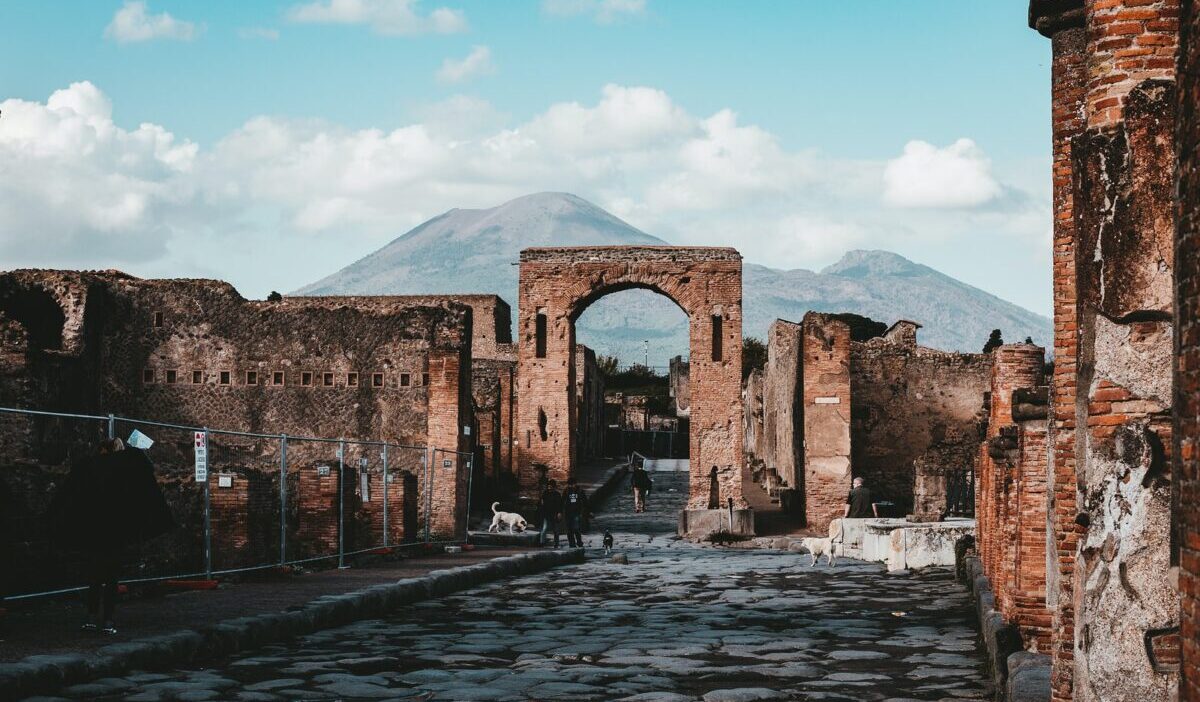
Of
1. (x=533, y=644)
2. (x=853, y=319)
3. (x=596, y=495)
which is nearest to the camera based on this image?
(x=533, y=644)

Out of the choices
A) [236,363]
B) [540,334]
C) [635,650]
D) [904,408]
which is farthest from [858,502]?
[236,363]

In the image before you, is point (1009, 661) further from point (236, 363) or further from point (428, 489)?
point (236, 363)

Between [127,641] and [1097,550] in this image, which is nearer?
[1097,550]

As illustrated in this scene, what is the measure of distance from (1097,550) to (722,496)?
79.9 ft

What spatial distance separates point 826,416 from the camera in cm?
2647

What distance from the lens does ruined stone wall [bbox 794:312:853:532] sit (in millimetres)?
26438

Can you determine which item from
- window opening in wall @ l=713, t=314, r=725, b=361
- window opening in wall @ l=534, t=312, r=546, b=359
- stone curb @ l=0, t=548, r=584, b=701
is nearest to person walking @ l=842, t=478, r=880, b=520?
stone curb @ l=0, t=548, r=584, b=701

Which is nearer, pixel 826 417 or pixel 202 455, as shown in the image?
pixel 202 455

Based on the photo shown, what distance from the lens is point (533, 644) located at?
988 centimetres

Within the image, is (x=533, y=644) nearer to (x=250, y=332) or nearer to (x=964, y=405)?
(x=250, y=332)

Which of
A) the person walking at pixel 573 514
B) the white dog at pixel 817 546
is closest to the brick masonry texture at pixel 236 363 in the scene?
the person walking at pixel 573 514

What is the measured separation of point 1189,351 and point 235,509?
13.5 m

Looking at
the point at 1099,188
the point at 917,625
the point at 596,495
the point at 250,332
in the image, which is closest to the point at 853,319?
the point at 596,495

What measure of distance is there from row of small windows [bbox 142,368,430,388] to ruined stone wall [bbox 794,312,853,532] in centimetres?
703
